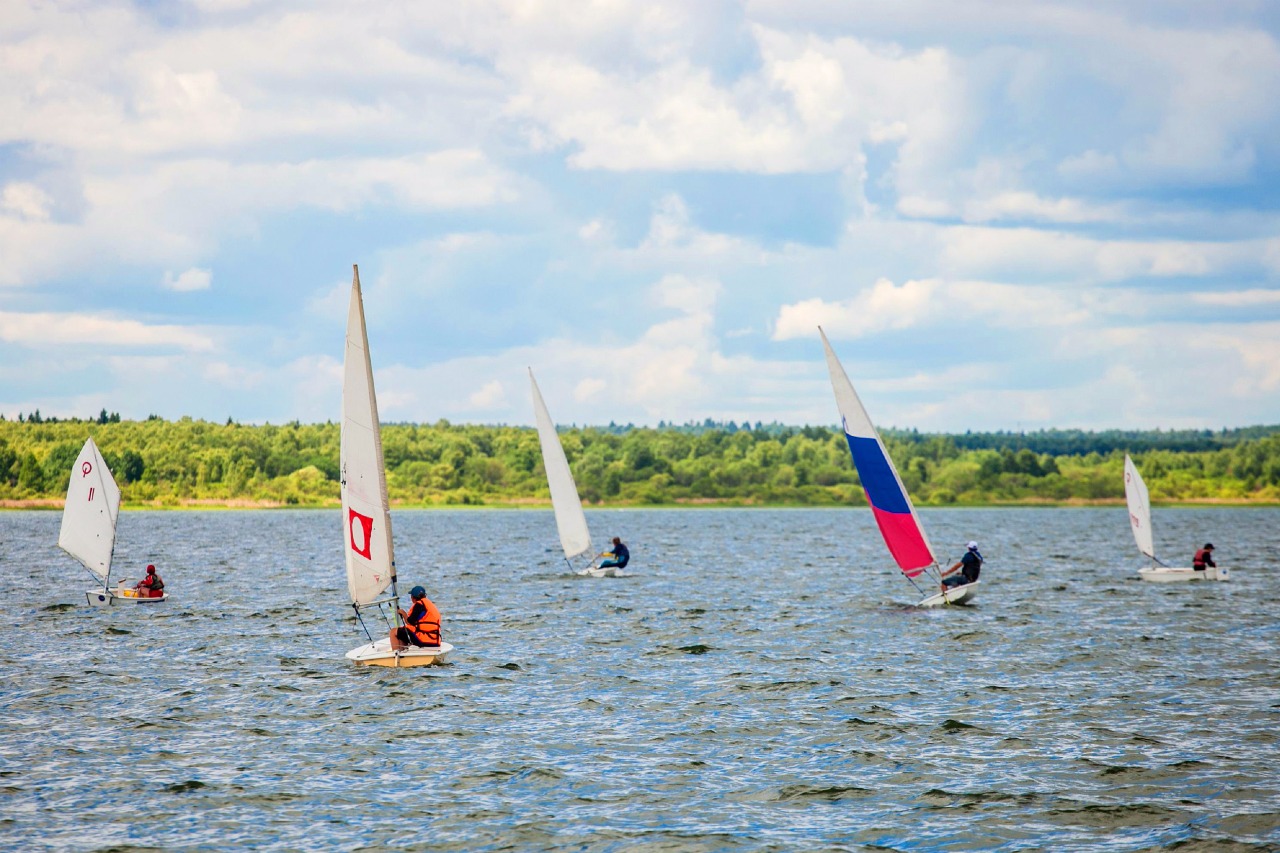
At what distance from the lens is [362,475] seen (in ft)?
101

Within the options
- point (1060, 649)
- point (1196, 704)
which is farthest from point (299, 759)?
point (1060, 649)

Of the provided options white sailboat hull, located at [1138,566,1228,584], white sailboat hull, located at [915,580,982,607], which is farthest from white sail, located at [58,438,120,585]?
white sailboat hull, located at [1138,566,1228,584]

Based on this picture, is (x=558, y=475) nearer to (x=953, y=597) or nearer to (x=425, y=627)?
(x=953, y=597)

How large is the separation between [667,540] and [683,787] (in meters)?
98.3

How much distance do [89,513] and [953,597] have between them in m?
34.4

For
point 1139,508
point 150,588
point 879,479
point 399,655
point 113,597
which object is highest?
point 879,479

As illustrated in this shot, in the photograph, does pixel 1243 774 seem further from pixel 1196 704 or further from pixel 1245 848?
pixel 1196 704

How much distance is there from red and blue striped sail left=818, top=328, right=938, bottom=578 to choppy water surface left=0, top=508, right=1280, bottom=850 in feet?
9.71

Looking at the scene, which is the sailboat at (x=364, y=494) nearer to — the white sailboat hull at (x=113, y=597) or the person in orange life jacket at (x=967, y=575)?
the white sailboat hull at (x=113, y=597)

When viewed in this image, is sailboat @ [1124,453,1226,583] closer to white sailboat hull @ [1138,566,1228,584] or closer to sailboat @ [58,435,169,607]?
white sailboat hull @ [1138,566,1228,584]

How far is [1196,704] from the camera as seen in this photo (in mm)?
29203

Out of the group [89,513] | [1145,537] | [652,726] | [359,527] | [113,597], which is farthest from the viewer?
[1145,537]

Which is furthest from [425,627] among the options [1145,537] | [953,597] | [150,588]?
[1145,537]

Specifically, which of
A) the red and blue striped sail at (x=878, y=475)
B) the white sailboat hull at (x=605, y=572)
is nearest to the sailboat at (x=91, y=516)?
the white sailboat hull at (x=605, y=572)
